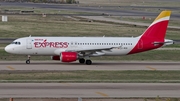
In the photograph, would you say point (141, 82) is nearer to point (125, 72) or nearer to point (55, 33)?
point (125, 72)

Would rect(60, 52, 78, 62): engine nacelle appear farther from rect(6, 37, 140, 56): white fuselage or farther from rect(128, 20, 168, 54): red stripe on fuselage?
rect(128, 20, 168, 54): red stripe on fuselage

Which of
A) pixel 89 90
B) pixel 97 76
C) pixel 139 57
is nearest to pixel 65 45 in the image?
pixel 97 76

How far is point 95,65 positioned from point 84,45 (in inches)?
91.2

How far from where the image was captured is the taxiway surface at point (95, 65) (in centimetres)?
4634

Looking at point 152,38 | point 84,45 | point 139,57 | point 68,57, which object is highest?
point 152,38

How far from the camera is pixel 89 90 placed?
32.9 m

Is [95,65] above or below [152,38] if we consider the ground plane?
below

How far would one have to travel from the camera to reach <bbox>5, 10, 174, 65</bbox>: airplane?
161 ft

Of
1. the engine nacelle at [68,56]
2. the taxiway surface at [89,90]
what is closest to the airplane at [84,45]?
the engine nacelle at [68,56]

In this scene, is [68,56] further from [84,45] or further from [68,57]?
[84,45]

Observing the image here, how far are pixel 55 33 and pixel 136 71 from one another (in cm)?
3677

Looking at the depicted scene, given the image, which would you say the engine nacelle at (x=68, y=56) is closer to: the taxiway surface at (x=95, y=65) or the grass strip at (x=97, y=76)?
the taxiway surface at (x=95, y=65)

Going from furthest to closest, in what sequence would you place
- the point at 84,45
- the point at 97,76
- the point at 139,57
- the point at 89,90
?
the point at 139,57, the point at 84,45, the point at 97,76, the point at 89,90

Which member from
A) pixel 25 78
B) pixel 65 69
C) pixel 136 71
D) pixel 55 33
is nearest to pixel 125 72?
pixel 136 71
